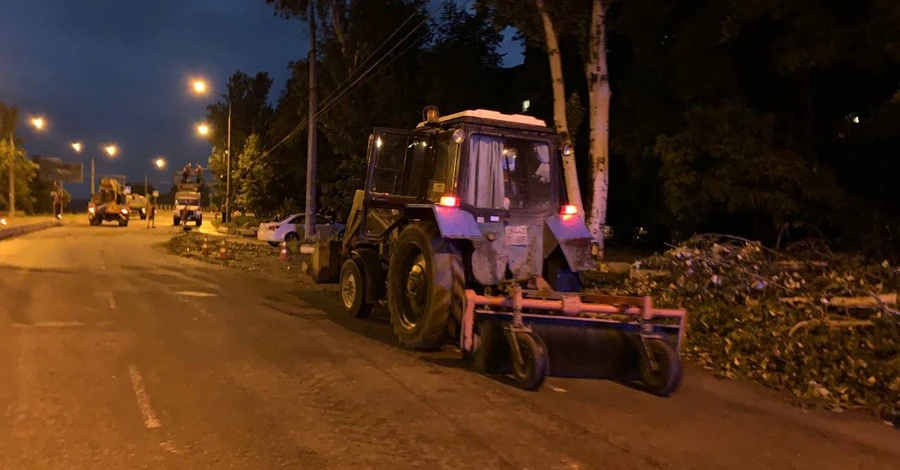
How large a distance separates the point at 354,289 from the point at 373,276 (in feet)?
1.96

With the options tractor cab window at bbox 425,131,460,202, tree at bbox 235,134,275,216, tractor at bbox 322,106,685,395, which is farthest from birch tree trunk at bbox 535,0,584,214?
tree at bbox 235,134,275,216

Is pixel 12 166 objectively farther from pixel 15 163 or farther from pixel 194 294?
pixel 194 294

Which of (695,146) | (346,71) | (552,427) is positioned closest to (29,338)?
(552,427)

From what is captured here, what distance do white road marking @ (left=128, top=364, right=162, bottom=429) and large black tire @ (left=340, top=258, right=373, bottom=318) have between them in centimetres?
392

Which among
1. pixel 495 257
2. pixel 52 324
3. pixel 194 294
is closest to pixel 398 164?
pixel 495 257

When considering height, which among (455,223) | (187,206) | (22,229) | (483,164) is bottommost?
(22,229)

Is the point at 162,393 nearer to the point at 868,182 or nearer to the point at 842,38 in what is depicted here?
the point at 842,38

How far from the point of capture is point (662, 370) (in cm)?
724

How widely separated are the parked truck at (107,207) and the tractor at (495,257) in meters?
42.9

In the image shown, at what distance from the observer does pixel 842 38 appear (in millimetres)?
14102

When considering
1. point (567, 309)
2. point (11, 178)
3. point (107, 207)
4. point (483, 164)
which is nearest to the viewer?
point (567, 309)

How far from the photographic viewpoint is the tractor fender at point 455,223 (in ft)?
27.7

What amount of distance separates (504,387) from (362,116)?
20.8m

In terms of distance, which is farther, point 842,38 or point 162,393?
point 842,38
